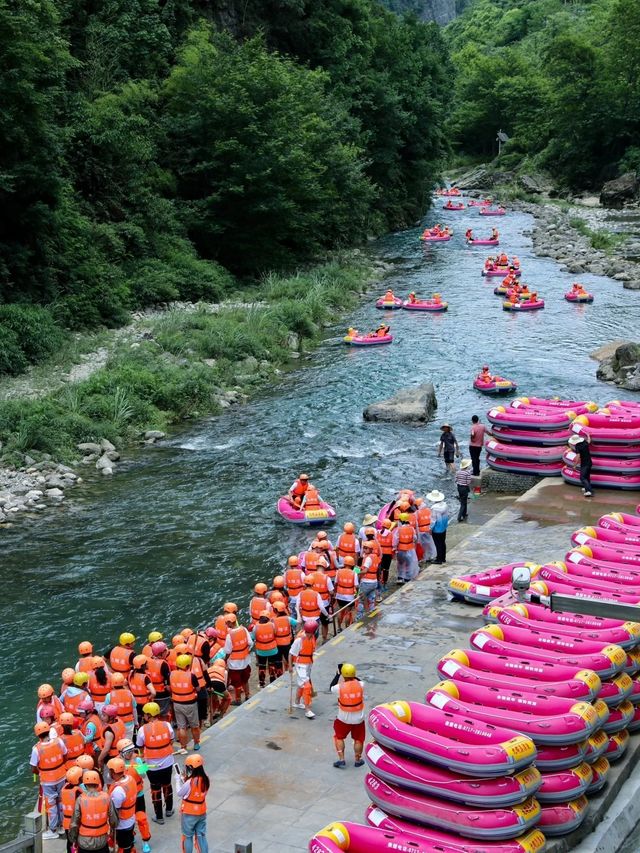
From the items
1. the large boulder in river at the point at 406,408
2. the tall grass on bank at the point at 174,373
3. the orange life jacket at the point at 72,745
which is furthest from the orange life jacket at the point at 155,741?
the large boulder in river at the point at 406,408

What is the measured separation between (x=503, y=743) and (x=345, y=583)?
6.17 m

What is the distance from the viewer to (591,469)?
20109 mm

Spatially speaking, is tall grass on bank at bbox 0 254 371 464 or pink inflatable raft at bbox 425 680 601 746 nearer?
pink inflatable raft at bbox 425 680 601 746

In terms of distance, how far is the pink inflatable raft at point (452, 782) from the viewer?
9.22 metres

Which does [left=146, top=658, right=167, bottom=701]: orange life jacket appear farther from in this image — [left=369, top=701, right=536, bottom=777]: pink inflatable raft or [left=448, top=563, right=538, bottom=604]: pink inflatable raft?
[left=448, top=563, right=538, bottom=604]: pink inflatable raft

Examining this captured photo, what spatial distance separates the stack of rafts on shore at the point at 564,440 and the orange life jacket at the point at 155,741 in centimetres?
1177

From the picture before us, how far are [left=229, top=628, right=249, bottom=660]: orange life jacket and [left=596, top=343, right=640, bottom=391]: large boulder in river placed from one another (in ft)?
60.7

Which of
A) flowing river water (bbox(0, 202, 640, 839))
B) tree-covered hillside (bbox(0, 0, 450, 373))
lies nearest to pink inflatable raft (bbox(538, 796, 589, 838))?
flowing river water (bbox(0, 202, 640, 839))

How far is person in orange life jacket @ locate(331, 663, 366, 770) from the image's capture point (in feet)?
36.7

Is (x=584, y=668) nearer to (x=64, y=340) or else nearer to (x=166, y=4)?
(x=64, y=340)

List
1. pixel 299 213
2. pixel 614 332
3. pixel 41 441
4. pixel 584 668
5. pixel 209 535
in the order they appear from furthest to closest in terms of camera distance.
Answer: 1. pixel 299 213
2. pixel 614 332
3. pixel 41 441
4. pixel 209 535
5. pixel 584 668

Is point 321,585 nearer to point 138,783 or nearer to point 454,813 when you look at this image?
point 138,783

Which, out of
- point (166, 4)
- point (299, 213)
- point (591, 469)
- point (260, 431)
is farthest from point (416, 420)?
point (166, 4)

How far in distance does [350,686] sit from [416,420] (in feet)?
51.5
